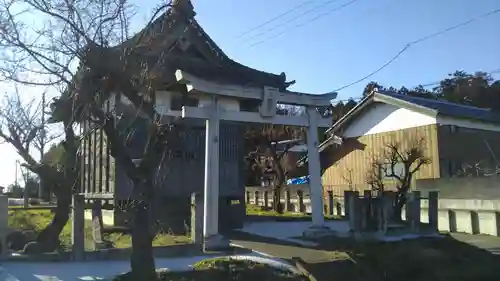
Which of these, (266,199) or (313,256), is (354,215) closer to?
(313,256)

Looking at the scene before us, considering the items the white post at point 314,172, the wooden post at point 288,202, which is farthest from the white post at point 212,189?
the wooden post at point 288,202

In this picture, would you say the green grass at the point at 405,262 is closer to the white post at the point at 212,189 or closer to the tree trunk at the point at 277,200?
the white post at the point at 212,189

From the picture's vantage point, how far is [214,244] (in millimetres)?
11492

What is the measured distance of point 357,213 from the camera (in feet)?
43.9

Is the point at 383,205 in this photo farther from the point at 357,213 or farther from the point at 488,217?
the point at 488,217

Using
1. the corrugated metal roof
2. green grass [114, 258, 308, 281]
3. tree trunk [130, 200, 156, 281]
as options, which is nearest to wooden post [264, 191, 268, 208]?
the corrugated metal roof

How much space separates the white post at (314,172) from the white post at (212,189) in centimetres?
322

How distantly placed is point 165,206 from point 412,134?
1519 centimetres

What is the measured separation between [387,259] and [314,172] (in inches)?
149

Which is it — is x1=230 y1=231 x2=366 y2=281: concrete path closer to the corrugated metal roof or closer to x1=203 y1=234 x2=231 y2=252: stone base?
x1=203 y1=234 x2=231 y2=252: stone base

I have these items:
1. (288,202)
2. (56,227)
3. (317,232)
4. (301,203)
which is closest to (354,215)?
(317,232)

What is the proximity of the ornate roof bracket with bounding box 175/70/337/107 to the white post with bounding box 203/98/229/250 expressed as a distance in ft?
1.31

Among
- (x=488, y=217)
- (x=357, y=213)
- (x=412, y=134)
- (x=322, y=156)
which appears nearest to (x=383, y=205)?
(x=357, y=213)

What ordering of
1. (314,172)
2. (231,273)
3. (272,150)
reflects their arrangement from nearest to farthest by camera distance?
(231,273) < (314,172) < (272,150)
